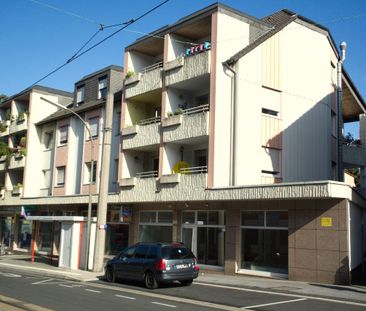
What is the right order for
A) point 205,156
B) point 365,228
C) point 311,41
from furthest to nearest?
point 311,41 < point 205,156 < point 365,228

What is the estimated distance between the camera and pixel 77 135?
34312 mm

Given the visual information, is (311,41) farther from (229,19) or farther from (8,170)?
(8,170)

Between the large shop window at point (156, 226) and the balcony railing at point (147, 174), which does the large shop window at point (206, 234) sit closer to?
the large shop window at point (156, 226)

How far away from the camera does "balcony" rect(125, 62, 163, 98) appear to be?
1055 inches

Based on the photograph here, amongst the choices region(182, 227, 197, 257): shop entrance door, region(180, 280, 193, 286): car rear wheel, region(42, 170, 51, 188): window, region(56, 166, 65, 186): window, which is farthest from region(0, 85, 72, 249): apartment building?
region(180, 280, 193, 286): car rear wheel

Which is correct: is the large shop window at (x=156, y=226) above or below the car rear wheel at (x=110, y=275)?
above

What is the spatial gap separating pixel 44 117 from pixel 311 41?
22.2 metres

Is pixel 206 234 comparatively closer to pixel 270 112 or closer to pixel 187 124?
pixel 187 124

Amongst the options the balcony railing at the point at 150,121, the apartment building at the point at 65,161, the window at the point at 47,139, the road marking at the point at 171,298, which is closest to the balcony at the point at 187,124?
the balcony railing at the point at 150,121

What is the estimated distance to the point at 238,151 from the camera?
75.8 feet

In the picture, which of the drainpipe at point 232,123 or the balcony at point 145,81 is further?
the balcony at point 145,81

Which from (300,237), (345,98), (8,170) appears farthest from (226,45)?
(8,170)

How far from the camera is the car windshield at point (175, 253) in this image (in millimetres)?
17016

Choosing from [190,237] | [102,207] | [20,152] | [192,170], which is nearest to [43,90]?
[20,152]
